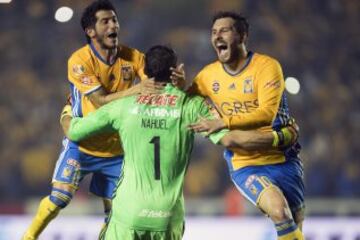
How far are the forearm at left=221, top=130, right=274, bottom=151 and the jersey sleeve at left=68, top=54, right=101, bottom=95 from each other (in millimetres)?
1095

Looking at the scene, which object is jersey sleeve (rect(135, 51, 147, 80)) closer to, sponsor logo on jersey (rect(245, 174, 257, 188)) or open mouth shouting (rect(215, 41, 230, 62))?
open mouth shouting (rect(215, 41, 230, 62))

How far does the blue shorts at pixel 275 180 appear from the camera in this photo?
6.40 m

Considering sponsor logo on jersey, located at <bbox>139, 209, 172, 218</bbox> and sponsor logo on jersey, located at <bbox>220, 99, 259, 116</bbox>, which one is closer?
sponsor logo on jersey, located at <bbox>139, 209, 172, 218</bbox>

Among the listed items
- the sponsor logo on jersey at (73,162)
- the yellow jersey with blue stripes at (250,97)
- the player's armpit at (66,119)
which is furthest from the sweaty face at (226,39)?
the sponsor logo on jersey at (73,162)

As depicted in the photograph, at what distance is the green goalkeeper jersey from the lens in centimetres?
577

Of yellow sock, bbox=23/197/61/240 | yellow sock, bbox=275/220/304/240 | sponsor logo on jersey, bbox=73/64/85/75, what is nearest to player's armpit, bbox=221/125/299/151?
yellow sock, bbox=275/220/304/240

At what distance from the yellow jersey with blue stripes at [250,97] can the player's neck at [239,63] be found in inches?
0.9

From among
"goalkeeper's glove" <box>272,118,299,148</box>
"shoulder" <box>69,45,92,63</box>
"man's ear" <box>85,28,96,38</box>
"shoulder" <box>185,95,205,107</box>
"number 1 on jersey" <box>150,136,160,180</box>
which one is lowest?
"goalkeeper's glove" <box>272,118,299,148</box>

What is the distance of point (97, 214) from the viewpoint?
10.9m

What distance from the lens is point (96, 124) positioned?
19.2 feet

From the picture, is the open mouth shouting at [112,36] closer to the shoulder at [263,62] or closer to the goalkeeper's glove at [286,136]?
the shoulder at [263,62]

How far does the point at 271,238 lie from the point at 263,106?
3.30 m

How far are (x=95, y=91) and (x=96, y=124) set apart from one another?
0.84 m

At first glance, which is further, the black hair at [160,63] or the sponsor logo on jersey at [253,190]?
the sponsor logo on jersey at [253,190]
